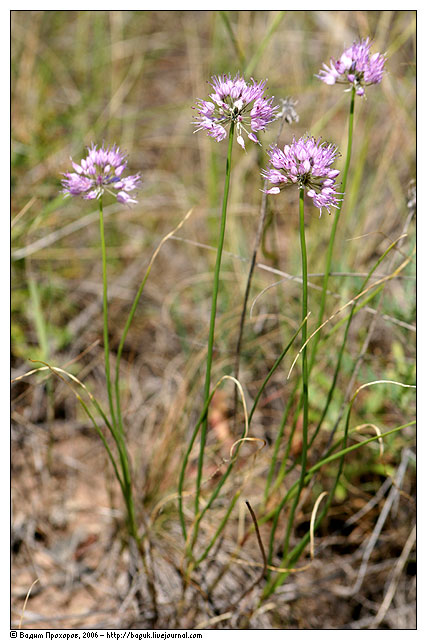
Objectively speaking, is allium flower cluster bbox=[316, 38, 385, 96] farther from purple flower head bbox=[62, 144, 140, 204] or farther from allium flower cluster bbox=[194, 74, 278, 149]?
purple flower head bbox=[62, 144, 140, 204]

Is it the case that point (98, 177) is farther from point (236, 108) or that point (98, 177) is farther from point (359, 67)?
point (359, 67)

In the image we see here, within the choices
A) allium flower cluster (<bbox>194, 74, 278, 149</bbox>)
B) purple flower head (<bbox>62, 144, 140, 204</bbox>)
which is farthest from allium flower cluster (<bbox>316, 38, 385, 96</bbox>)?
purple flower head (<bbox>62, 144, 140, 204</bbox>)

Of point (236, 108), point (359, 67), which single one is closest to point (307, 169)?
point (236, 108)

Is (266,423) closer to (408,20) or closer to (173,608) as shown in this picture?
(173,608)

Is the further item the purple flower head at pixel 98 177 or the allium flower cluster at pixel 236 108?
the purple flower head at pixel 98 177

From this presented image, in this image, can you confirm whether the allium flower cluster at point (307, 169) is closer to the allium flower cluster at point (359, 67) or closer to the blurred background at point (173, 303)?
the allium flower cluster at point (359, 67)

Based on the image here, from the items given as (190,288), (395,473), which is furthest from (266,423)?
(190,288)

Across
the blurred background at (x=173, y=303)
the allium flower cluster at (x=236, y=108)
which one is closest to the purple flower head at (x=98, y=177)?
the allium flower cluster at (x=236, y=108)
